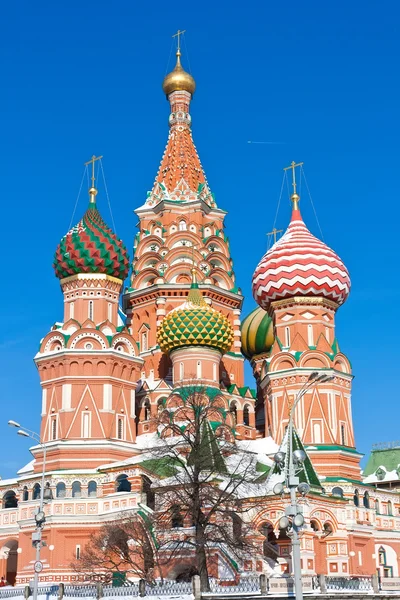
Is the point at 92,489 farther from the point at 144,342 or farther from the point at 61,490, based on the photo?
the point at 144,342

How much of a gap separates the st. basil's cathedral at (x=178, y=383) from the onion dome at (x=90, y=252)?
56mm

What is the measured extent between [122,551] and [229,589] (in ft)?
19.1

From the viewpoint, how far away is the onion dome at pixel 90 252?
37844 millimetres

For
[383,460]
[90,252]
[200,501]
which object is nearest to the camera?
[200,501]

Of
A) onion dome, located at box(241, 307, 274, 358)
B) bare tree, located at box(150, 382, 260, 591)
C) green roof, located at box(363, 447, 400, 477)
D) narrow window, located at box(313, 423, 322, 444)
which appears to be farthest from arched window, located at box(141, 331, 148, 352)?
green roof, located at box(363, 447, 400, 477)

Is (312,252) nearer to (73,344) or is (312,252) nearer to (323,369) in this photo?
(323,369)

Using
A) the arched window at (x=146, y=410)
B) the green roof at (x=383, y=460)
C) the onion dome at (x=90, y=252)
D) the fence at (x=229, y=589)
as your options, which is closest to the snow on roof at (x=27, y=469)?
the arched window at (x=146, y=410)

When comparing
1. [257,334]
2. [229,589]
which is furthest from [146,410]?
[229,589]

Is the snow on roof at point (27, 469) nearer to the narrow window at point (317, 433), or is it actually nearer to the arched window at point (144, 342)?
the arched window at point (144, 342)

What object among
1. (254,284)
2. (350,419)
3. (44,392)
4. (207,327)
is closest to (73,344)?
(44,392)

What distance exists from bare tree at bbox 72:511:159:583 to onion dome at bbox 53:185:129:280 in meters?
11.6

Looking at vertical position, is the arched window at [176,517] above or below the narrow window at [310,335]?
below

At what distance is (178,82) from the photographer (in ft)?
153

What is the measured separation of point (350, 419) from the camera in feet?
123
